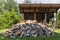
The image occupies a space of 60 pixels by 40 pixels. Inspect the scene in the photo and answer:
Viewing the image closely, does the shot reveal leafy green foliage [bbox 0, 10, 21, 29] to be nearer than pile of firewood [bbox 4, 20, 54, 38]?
No

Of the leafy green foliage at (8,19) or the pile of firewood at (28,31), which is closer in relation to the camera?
the pile of firewood at (28,31)

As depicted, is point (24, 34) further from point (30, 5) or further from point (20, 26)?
point (30, 5)

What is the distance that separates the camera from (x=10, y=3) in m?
32.3

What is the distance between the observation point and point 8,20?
14.2 metres

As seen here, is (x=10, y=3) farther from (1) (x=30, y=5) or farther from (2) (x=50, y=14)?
(1) (x=30, y=5)

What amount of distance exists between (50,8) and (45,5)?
723 mm

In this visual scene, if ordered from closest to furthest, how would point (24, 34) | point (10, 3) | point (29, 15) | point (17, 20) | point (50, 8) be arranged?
point (24, 34) → point (50, 8) → point (29, 15) → point (17, 20) → point (10, 3)

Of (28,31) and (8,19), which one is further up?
(28,31)

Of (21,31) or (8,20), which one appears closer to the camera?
(21,31)

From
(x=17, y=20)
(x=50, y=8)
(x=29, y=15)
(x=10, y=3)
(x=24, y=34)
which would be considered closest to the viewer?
(x=24, y=34)

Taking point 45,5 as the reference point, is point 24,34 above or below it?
below

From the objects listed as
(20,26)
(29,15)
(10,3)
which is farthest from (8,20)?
(10,3)

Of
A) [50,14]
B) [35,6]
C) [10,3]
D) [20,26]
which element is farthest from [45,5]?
[10,3]

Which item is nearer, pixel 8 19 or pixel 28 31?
pixel 28 31
